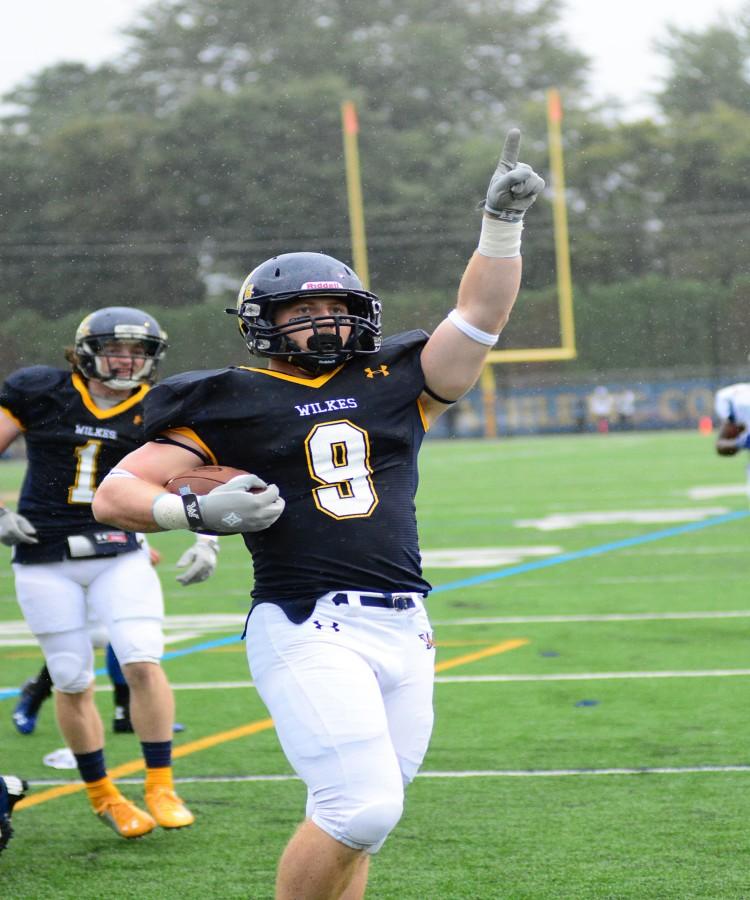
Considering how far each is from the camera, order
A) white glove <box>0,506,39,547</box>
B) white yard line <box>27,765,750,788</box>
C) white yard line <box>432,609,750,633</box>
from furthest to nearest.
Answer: white yard line <box>432,609,750,633</box>
white yard line <box>27,765,750,788</box>
white glove <box>0,506,39,547</box>

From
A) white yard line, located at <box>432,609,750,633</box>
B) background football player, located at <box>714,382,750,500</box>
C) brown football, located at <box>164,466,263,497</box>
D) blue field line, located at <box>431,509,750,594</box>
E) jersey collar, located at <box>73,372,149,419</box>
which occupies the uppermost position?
jersey collar, located at <box>73,372,149,419</box>

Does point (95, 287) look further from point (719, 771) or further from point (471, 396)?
point (719, 771)

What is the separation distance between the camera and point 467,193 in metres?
44.4

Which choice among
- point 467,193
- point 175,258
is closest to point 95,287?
point 175,258

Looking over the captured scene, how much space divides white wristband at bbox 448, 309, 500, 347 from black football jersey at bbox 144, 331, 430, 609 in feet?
→ 0.66

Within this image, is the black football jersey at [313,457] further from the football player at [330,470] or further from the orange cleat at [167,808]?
the orange cleat at [167,808]

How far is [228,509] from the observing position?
3.24 metres

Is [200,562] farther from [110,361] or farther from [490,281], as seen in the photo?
[490,281]

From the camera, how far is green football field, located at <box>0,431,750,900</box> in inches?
174

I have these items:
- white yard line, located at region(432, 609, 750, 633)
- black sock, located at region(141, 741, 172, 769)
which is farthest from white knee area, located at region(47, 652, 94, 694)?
white yard line, located at region(432, 609, 750, 633)

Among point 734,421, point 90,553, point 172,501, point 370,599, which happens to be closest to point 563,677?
point 734,421

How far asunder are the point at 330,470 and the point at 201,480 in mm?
301

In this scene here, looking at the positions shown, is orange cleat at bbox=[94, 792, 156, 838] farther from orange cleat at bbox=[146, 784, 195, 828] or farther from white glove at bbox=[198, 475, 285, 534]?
white glove at bbox=[198, 475, 285, 534]

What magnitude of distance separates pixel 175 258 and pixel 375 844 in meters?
43.2
